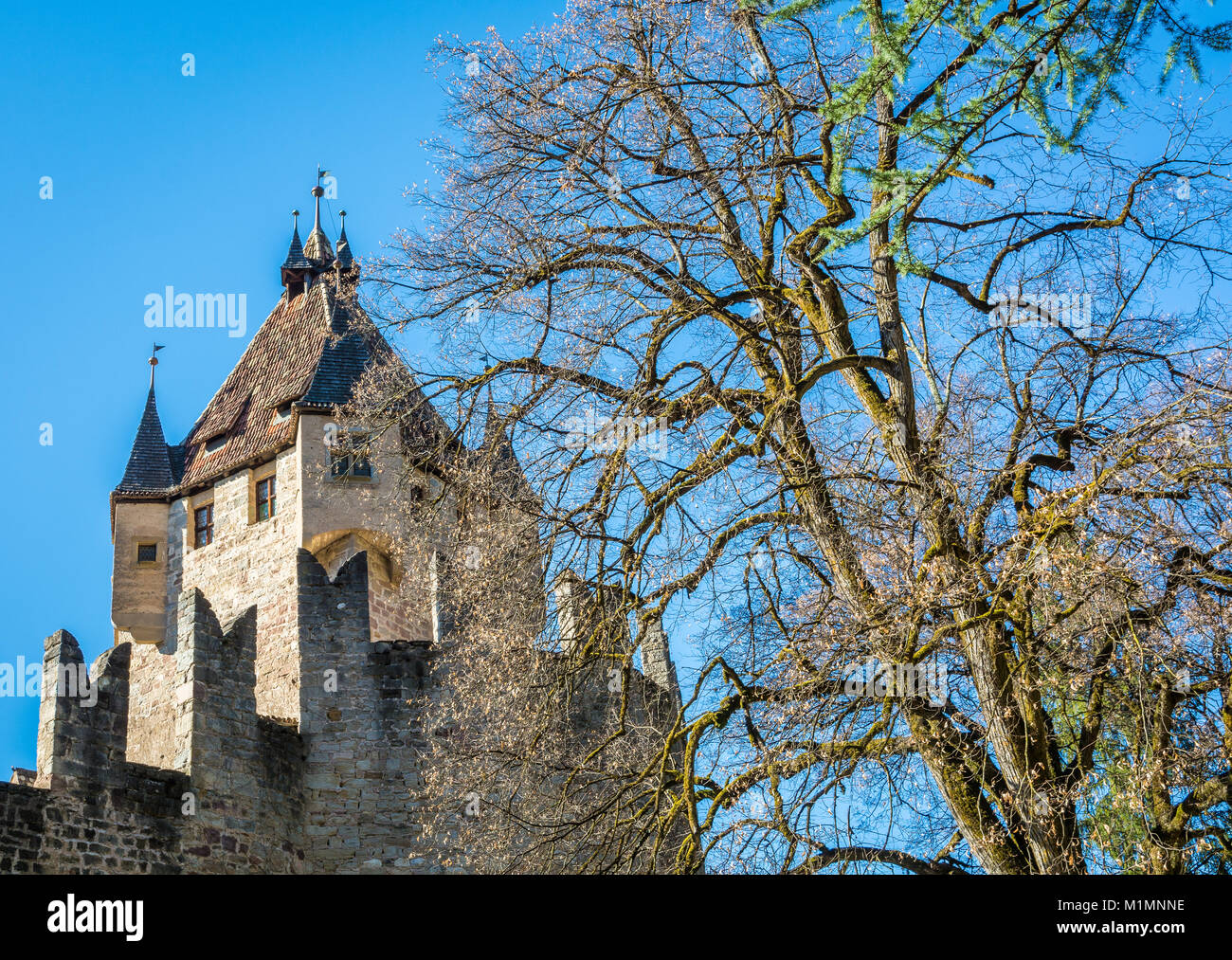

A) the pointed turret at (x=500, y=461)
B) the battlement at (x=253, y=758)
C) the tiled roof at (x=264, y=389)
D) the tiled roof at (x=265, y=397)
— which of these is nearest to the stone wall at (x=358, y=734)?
the battlement at (x=253, y=758)

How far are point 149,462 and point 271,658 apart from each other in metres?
9.76

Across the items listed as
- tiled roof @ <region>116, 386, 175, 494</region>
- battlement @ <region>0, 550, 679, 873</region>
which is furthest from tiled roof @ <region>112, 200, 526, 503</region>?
battlement @ <region>0, 550, 679, 873</region>

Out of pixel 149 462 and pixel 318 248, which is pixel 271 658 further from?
pixel 318 248

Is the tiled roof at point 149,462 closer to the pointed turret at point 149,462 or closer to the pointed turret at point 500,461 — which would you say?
the pointed turret at point 149,462

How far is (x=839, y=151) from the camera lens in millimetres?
10961

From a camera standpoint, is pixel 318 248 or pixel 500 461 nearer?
pixel 500 461

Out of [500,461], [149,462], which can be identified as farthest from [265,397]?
[500,461]

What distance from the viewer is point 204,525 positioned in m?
27.6

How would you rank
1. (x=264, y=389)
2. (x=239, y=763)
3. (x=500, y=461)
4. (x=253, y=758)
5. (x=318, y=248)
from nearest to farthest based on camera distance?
1. (x=500, y=461)
2. (x=239, y=763)
3. (x=253, y=758)
4. (x=264, y=389)
5. (x=318, y=248)

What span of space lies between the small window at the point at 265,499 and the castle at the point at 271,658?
0.12ft

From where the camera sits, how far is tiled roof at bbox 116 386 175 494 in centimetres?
2883

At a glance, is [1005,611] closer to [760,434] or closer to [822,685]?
[822,685]

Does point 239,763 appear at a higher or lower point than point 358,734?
lower
